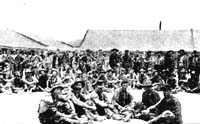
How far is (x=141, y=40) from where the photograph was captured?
35.9m

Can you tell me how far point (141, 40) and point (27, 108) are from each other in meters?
27.1

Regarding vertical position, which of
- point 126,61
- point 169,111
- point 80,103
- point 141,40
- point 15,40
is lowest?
point 169,111

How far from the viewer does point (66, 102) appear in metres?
7.43

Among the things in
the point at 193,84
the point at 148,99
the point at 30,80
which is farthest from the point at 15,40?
the point at 148,99

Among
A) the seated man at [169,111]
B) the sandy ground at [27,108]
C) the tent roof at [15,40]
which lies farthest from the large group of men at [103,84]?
the tent roof at [15,40]

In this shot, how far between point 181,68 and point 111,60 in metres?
3.15

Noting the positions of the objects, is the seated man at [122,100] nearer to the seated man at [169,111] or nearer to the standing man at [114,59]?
the seated man at [169,111]

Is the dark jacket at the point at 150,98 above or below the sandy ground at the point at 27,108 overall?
above

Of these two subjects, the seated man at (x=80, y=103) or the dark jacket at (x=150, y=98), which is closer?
the seated man at (x=80, y=103)

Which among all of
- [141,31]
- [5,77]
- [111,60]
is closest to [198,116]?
[111,60]

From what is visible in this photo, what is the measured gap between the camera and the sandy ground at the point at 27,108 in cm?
825

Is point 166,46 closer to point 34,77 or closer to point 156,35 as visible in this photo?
point 156,35

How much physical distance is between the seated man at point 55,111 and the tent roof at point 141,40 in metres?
27.3

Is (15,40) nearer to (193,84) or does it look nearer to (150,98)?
(193,84)
